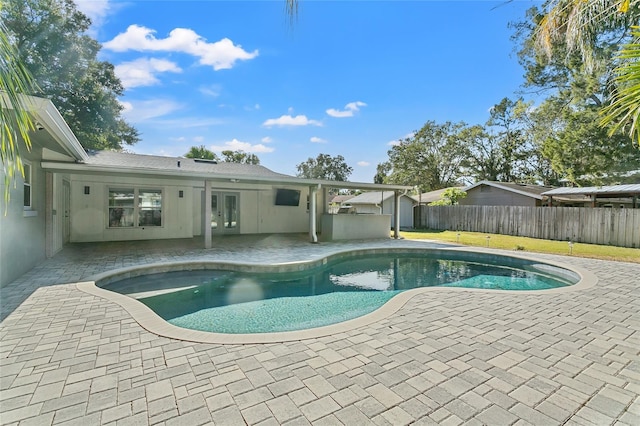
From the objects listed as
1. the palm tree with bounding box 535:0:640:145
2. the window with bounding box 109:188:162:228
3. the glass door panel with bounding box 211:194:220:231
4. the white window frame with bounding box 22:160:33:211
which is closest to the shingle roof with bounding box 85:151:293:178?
the window with bounding box 109:188:162:228

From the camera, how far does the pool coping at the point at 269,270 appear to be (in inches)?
146

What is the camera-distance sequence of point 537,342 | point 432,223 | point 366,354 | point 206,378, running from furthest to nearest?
point 432,223
point 537,342
point 366,354
point 206,378

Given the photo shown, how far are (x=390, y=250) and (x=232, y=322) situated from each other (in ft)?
24.9

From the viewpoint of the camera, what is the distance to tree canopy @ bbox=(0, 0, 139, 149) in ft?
59.4

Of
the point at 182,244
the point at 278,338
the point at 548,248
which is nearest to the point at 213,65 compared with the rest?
the point at 182,244

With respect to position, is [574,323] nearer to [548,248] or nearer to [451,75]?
[548,248]

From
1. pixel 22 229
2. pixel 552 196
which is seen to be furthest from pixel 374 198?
pixel 22 229

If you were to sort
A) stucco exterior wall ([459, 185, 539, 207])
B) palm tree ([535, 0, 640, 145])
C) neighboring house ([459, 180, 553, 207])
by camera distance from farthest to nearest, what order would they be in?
stucco exterior wall ([459, 185, 539, 207]), neighboring house ([459, 180, 553, 207]), palm tree ([535, 0, 640, 145])

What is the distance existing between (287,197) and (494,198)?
15416mm

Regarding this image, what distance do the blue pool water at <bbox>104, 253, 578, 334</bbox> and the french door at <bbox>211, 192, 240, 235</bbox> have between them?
21.2 ft

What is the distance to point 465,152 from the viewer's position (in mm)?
33500

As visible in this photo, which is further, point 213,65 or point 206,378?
point 213,65

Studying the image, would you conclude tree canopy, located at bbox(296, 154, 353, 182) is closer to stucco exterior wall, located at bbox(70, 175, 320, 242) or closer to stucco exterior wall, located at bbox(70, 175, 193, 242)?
stucco exterior wall, located at bbox(70, 175, 320, 242)

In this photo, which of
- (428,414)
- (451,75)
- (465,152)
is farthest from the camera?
(465,152)
